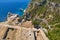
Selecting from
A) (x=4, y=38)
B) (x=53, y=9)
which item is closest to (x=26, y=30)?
(x=4, y=38)

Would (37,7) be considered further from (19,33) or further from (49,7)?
(19,33)

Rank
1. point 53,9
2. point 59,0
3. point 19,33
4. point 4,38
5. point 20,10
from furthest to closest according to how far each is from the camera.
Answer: point 20,10
point 59,0
point 53,9
point 19,33
point 4,38

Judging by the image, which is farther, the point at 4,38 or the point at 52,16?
the point at 52,16

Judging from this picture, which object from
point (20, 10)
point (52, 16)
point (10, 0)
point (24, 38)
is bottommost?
point (24, 38)

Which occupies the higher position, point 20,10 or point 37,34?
point 20,10

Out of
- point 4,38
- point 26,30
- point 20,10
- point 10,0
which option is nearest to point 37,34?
point 26,30

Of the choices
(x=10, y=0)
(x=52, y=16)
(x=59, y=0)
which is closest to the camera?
(x=52, y=16)

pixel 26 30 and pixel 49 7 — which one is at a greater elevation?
pixel 49 7

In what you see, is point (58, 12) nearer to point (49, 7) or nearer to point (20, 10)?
point (49, 7)

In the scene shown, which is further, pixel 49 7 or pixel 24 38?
pixel 49 7
